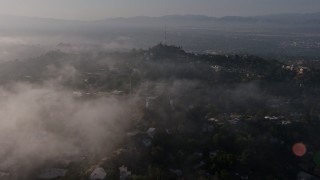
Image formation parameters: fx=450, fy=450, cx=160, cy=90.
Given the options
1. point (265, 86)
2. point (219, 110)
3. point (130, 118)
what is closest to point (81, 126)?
point (130, 118)

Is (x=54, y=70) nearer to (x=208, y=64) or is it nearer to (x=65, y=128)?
(x=208, y=64)

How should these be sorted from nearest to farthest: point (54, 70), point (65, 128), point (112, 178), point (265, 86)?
point (112, 178) < point (65, 128) < point (265, 86) < point (54, 70)

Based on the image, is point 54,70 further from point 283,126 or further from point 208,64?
point 283,126

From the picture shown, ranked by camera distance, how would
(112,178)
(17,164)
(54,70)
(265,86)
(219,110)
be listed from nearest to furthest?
(112,178)
(17,164)
(219,110)
(265,86)
(54,70)

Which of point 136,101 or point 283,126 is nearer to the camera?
point 283,126

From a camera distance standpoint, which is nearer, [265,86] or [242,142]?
[242,142]

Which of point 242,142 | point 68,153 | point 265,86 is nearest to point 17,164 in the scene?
point 68,153

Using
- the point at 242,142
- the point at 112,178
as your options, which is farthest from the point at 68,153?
the point at 242,142

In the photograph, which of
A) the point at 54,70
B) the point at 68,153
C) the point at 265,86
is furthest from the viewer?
the point at 54,70

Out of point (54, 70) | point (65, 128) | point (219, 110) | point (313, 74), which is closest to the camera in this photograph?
point (65, 128)
